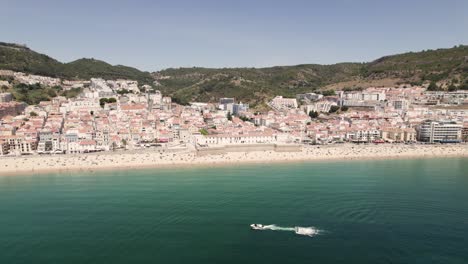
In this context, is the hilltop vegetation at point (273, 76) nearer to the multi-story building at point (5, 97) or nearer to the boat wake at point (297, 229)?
the multi-story building at point (5, 97)

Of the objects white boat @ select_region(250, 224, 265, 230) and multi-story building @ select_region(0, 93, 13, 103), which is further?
multi-story building @ select_region(0, 93, 13, 103)

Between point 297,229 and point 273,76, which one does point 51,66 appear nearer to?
point 273,76

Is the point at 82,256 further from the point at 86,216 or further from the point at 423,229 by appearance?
the point at 423,229

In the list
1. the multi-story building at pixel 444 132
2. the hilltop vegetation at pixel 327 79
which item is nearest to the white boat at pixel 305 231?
the multi-story building at pixel 444 132

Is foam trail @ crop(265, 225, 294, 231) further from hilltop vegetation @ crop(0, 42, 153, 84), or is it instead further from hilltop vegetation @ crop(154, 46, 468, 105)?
hilltop vegetation @ crop(0, 42, 153, 84)

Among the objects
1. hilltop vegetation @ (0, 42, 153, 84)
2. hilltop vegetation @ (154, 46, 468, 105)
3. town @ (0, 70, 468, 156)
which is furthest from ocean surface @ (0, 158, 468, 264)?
hilltop vegetation @ (0, 42, 153, 84)
